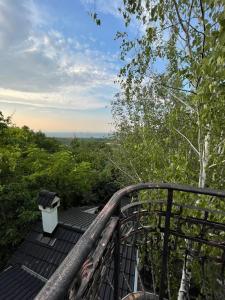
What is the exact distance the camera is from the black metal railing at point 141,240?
604mm

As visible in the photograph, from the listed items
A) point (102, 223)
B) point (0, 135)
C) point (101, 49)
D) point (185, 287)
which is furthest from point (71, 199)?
point (102, 223)

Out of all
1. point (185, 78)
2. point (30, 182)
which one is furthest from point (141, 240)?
point (30, 182)

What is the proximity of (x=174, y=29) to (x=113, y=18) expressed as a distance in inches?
32.3

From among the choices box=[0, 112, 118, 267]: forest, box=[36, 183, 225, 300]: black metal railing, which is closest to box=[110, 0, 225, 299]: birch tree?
box=[36, 183, 225, 300]: black metal railing

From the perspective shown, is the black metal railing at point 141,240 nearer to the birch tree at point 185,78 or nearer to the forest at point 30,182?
the birch tree at point 185,78

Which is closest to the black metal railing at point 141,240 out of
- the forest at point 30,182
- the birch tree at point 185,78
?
the birch tree at point 185,78

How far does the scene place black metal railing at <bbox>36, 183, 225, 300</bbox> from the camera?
604 mm

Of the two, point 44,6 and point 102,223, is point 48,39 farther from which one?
point 102,223

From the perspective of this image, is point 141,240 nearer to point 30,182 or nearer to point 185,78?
point 185,78

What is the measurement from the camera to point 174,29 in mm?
3012

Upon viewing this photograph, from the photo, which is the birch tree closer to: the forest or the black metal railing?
the black metal railing

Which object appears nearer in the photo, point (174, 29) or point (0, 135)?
point (174, 29)

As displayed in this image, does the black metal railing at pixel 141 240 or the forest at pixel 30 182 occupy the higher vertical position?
the black metal railing at pixel 141 240

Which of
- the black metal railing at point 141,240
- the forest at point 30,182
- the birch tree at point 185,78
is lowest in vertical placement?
the forest at point 30,182
